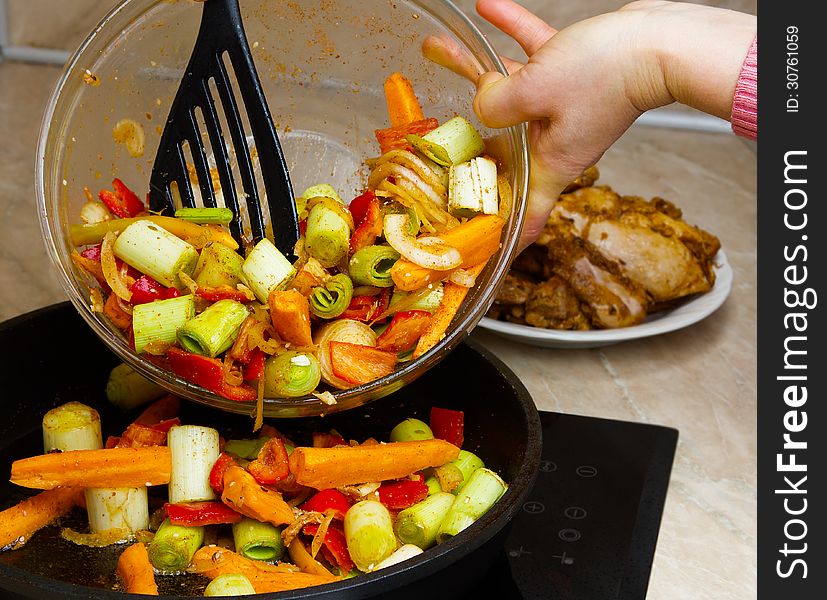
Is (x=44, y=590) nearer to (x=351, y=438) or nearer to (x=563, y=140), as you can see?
(x=351, y=438)

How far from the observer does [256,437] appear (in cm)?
117

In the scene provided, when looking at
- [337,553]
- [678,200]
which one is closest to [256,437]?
[337,553]

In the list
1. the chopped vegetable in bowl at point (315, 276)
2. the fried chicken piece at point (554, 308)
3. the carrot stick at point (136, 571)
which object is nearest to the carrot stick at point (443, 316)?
the chopped vegetable in bowl at point (315, 276)

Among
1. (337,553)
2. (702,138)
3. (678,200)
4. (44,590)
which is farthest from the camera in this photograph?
(702,138)

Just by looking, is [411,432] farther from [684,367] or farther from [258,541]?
[684,367]

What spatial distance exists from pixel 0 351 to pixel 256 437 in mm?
306

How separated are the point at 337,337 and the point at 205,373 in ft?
0.44

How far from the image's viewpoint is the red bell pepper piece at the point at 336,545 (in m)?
0.97

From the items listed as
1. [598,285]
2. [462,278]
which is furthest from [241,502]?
[598,285]

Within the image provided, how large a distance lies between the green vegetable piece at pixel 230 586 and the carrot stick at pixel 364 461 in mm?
117

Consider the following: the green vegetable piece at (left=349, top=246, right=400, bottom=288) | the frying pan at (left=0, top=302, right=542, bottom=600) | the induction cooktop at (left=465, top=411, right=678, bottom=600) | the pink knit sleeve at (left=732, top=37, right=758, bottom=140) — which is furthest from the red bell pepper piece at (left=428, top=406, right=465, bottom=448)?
the pink knit sleeve at (left=732, top=37, right=758, bottom=140)

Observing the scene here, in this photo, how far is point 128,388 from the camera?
1188 mm

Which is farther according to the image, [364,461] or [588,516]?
[588,516]
